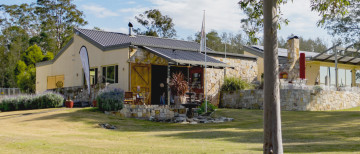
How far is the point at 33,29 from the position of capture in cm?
4628

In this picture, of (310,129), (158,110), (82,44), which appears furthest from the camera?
(82,44)

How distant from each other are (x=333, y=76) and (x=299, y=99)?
12382 millimetres

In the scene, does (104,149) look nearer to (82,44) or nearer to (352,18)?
(82,44)

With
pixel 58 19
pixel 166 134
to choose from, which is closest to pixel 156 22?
pixel 58 19

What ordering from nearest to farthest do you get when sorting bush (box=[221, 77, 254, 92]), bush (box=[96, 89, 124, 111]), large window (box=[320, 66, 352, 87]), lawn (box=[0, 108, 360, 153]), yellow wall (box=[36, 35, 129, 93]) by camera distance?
1. lawn (box=[0, 108, 360, 153])
2. bush (box=[96, 89, 124, 111])
3. yellow wall (box=[36, 35, 129, 93])
4. bush (box=[221, 77, 254, 92])
5. large window (box=[320, 66, 352, 87])

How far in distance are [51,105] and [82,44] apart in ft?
18.9

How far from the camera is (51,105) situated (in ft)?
64.4

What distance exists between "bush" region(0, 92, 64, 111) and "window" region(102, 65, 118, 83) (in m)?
2.87

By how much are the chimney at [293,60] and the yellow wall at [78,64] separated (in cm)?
1251

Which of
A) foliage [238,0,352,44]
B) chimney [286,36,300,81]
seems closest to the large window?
chimney [286,36,300,81]

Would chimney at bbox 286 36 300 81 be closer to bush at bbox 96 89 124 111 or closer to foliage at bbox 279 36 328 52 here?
bush at bbox 96 89 124 111

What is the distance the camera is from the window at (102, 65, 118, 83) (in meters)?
21.3

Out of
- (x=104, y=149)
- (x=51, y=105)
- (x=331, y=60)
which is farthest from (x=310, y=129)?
(x=331, y=60)

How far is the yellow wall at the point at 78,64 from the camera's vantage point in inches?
811
